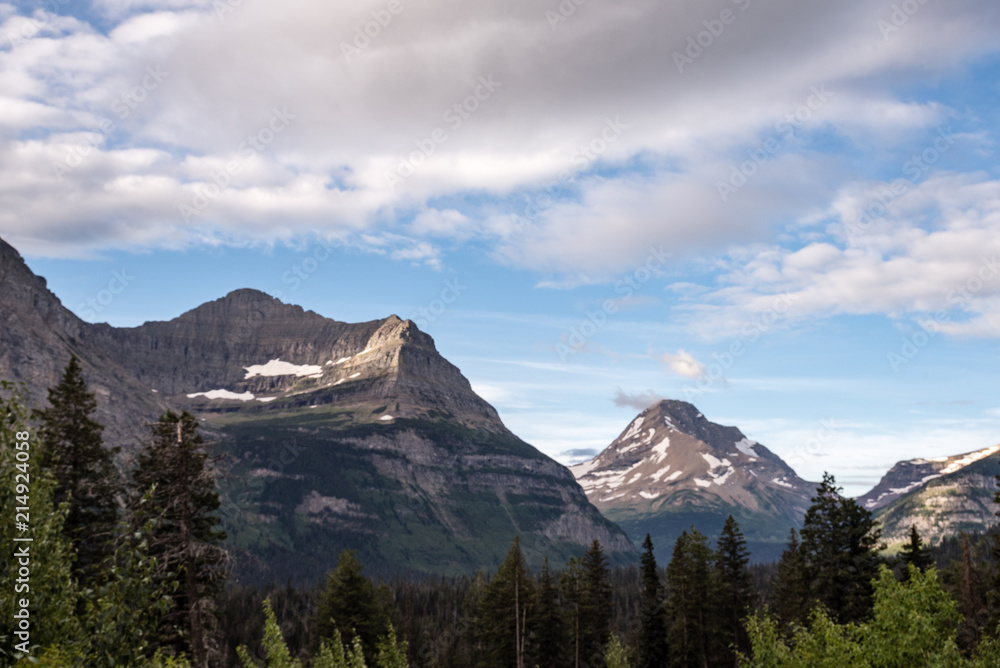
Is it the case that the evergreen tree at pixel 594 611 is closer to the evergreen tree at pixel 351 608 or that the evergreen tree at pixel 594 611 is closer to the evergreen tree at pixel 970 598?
the evergreen tree at pixel 351 608

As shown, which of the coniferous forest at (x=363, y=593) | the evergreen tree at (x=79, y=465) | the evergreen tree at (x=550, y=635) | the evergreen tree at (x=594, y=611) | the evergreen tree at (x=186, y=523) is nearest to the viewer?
the coniferous forest at (x=363, y=593)

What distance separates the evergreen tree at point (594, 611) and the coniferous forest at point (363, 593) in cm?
18

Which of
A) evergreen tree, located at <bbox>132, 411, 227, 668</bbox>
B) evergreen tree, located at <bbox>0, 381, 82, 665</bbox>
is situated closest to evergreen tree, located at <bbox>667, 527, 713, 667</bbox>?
evergreen tree, located at <bbox>132, 411, 227, 668</bbox>

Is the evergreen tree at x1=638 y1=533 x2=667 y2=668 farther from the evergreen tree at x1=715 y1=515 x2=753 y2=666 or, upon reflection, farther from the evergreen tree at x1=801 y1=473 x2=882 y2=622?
the evergreen tree at x1=801 y1=473 x2=882 y2=622

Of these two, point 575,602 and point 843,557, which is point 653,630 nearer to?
point 575,602

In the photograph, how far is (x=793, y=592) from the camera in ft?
217

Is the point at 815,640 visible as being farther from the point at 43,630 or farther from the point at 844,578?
the point at 43,630

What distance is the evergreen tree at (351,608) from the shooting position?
60156 millimetres

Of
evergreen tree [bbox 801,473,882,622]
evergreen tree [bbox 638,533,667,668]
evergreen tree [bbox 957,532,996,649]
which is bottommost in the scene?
evergreen tree [bbox 638,533,667,668]

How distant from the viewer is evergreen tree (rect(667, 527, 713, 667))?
65.7 metres

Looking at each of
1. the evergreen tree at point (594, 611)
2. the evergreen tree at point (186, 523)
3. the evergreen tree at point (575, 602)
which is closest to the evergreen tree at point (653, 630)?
the evergreen tree at point (594, 611)

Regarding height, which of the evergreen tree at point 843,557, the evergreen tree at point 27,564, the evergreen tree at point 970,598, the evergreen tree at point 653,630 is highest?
the evergreen tree at point 27,564

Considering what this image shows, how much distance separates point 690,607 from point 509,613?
1695 centimetres

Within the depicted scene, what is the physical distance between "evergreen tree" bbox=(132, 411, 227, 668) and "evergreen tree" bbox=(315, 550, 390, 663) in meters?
27.6
